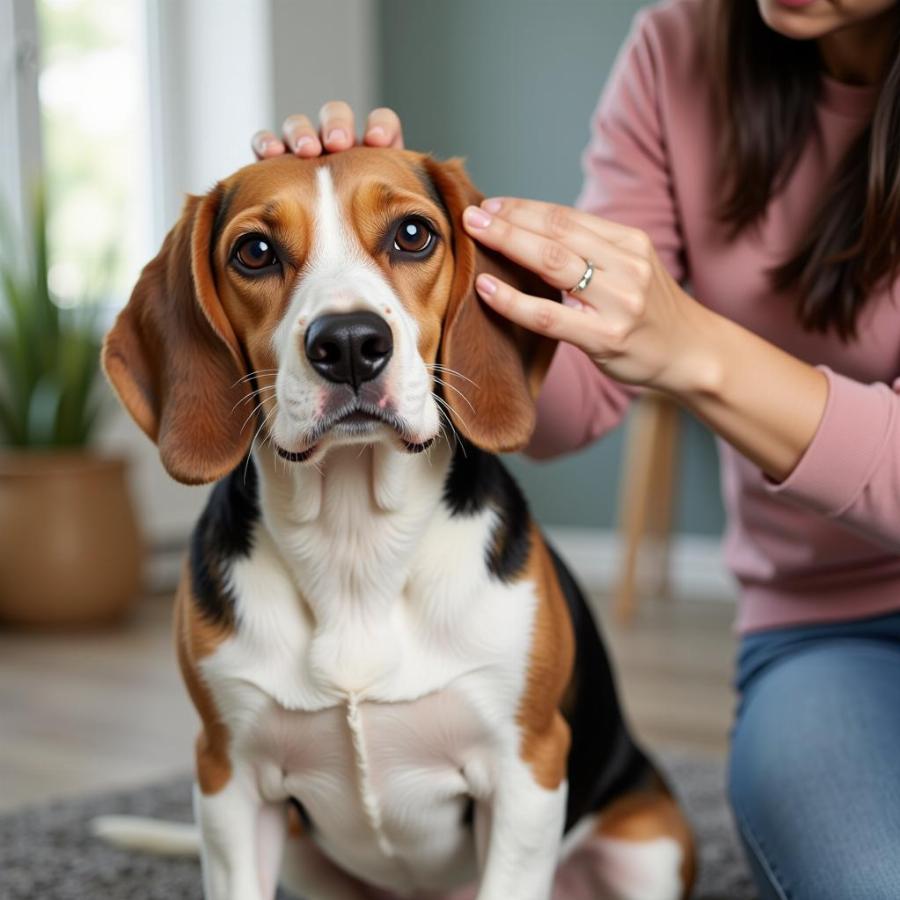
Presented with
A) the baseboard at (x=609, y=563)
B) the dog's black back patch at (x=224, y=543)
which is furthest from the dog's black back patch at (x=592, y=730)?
the baseboard at (x=609, y=563)

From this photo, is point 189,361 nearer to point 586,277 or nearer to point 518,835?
point 586,277

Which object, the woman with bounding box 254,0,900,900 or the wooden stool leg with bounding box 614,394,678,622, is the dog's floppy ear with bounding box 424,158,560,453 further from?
the wooden stool leg with bounding box 614,394,678,622

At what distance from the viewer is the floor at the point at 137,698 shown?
259 centimetres

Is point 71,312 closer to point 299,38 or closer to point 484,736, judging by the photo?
point 299,38

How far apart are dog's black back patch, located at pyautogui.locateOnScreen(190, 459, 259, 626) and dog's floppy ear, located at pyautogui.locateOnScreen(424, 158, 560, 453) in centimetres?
22

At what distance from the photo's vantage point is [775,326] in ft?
5.61

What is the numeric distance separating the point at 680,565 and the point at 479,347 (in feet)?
10.6

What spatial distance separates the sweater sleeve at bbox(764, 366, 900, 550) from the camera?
1390mm

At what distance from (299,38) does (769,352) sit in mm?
3531

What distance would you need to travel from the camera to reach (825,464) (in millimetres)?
1391

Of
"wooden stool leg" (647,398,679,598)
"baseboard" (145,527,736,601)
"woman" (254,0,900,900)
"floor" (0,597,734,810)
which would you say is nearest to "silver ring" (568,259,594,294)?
"woman" (254,0,900,900)

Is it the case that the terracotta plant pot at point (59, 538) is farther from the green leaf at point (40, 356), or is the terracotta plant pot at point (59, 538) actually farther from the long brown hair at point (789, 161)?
the long brown hair at point (789, 161)

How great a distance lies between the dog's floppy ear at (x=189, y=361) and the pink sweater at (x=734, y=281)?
1.51 feet

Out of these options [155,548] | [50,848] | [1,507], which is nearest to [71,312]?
[1,507]
